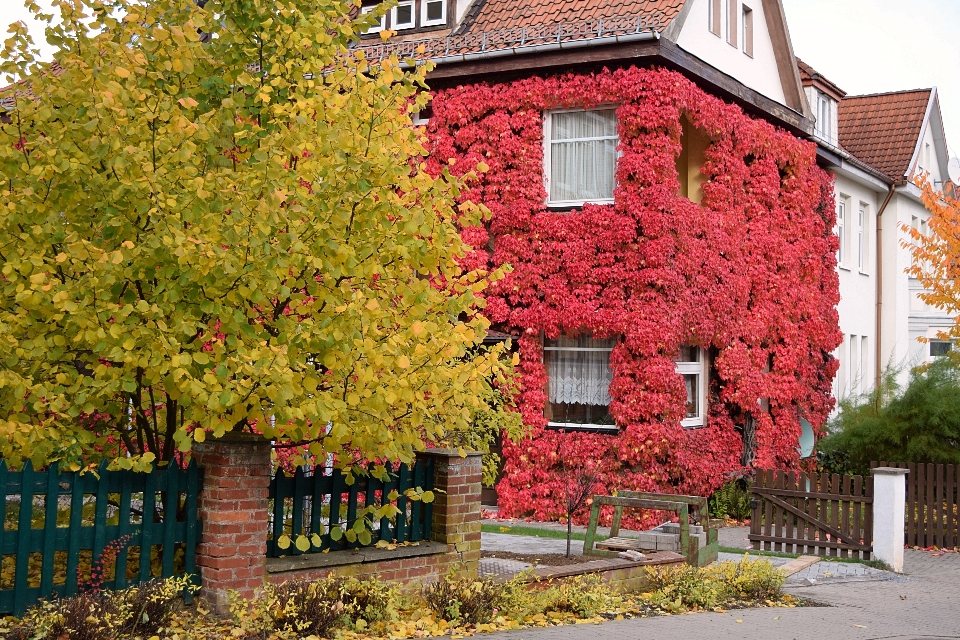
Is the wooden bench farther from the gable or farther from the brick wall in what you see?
the gable

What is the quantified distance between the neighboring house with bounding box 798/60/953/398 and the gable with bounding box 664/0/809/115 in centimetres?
307

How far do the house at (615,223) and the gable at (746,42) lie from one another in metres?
0.08

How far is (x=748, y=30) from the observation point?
2228cm

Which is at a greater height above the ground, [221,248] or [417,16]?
[417,16]

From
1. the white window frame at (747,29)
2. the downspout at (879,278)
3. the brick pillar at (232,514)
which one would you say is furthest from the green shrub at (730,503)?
the brick pillar at (232,514)

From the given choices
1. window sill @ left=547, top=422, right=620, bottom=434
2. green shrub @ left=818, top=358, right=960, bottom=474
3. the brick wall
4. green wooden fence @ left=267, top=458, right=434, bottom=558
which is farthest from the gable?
the brick wall

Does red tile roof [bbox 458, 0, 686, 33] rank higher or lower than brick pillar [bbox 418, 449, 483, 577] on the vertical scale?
higher

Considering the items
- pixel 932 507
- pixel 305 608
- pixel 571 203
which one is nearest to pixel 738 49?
pixel 571 203

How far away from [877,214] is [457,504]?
23.7m

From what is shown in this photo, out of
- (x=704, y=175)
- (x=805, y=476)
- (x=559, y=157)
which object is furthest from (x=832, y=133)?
(x=805, y=476)

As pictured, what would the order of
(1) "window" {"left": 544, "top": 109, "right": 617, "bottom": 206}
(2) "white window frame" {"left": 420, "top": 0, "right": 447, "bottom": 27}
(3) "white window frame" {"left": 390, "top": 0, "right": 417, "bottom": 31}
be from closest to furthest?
(1) "window" {"left": 544, "top": 109, "right": 617, "bottom": 206} → (2) "white window frame" {"left": 420, "top": 0, "right": 447, "bottom": 27} → (3) "white window frame" {"left": 390, "top": 0, "right": 417, "bottom": 31}

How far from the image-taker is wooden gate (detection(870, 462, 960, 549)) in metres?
15.9

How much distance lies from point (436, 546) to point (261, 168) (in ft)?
11.5

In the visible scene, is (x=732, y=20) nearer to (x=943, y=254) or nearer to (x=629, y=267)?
(x=629, y=267)
